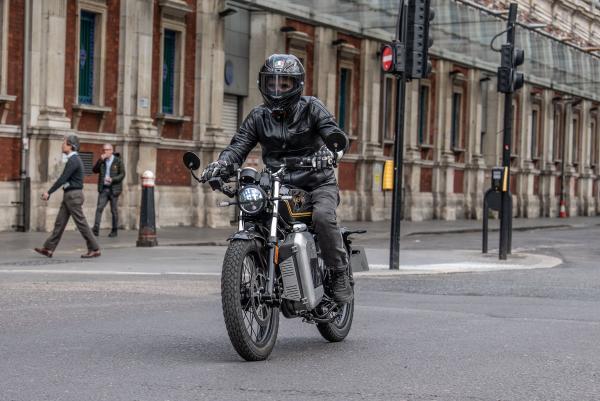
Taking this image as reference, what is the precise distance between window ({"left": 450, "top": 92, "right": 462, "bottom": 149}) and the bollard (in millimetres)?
23712

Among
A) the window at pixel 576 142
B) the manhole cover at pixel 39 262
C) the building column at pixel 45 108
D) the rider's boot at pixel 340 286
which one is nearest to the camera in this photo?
the rider's boot at pixel 340 286

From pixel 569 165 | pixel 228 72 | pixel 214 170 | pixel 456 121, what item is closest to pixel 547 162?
pixel 569 165

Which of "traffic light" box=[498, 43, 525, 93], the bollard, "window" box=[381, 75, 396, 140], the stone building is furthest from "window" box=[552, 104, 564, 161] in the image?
the bollard

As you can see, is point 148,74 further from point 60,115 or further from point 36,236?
point 36,236

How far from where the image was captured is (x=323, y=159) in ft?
24.2

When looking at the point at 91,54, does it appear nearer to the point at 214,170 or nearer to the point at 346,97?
the point at 346,97

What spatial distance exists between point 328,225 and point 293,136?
598mm

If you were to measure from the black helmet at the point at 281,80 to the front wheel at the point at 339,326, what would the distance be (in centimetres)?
149

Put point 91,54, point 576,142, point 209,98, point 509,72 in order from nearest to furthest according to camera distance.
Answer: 1. point 509,72
2. point 91,54
3. point 209,98
4. point 576,142

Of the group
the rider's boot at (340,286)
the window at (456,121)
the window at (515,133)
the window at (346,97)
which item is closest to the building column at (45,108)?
the window at (346,97)

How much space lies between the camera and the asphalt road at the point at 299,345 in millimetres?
5977

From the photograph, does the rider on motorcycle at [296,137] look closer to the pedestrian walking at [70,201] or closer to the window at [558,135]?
the pedestrian walking at [70,201]

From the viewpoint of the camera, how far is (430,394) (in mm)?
5891

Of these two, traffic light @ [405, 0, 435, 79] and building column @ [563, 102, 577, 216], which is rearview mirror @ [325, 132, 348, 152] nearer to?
traffic light @ [405, 0, 435, 79]
